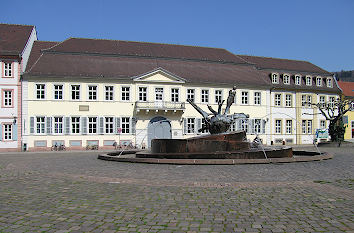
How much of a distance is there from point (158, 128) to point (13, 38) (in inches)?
695

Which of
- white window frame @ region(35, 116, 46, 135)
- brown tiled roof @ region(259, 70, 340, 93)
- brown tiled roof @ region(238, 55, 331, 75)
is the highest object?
brown tiled roof @ region(238, 55, 331, 75)

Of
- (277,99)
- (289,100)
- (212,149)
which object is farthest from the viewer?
(289,100)

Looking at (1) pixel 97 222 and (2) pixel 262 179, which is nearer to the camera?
(1) pixel 97 222

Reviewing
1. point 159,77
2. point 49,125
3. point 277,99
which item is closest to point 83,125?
point 49,125

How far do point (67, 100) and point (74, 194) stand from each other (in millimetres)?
28879

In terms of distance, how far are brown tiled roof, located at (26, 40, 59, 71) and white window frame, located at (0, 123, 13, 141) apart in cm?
586

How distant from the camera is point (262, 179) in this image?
9.16 meters

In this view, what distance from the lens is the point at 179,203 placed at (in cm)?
618

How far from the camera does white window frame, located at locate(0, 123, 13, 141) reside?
32.9 m

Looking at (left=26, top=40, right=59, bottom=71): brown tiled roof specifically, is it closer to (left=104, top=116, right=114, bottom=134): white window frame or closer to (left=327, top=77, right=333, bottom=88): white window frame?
(left=104, top=116, right=114, bottom=134): white window frame

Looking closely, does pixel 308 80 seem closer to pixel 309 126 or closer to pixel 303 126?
pixel 309 126

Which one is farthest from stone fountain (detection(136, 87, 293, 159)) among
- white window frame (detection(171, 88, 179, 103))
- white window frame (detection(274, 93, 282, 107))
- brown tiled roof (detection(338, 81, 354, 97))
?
brown tiled roof (detection(338, 81, 354, 97))

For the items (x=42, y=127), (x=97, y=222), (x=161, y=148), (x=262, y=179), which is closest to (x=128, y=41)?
(x=42, y=127)

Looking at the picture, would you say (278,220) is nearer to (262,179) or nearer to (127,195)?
(127,195)
